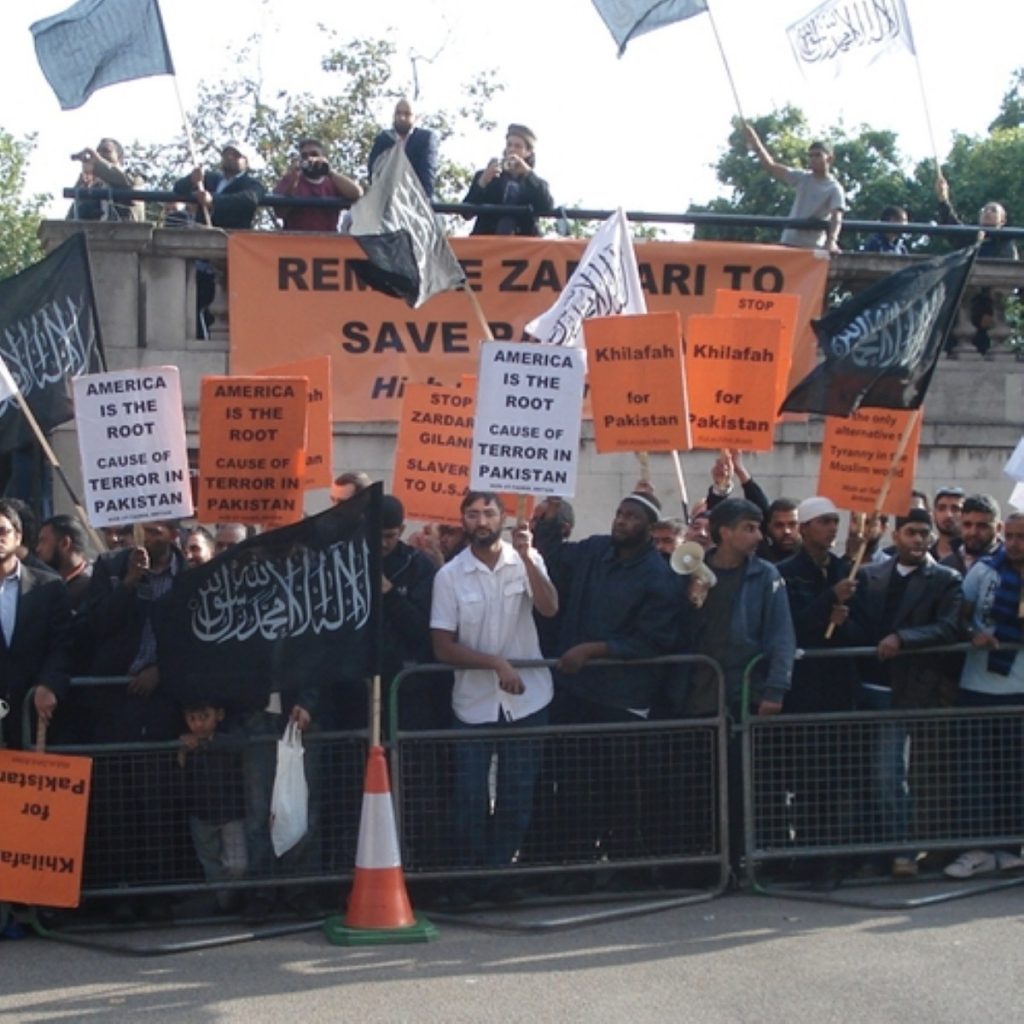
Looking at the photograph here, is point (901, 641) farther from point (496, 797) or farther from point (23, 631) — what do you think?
point (23, 631)

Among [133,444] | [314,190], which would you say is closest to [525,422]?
[133,444]

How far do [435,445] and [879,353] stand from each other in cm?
249

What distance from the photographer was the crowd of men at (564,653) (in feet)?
29.9

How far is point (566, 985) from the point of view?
7.79 m

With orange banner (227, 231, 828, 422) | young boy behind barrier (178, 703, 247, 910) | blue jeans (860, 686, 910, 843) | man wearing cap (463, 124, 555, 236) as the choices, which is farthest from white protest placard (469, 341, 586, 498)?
man wearing cap (463, 124, 555, 236)

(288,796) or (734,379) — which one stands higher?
(734,379)

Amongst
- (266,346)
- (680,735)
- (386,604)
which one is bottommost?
(680,735)

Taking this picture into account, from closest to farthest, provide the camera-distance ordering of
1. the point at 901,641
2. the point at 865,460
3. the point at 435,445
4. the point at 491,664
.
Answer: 1. the point at 491,664
2. the point at 901,641
3. the point at 865,460
4. the point at 435,445

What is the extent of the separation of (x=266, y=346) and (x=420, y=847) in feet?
18.1

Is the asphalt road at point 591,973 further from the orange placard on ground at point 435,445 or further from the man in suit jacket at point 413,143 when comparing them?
the man in suit jacket at point 413,143

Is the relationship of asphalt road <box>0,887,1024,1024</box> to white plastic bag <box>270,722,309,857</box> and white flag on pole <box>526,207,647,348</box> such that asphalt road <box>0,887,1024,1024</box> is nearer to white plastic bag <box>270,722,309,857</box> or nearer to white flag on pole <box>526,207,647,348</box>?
white plastic bag <box>270,722,309,857</box>

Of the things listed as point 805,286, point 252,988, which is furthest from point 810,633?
point 805,286

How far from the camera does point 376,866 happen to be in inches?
339

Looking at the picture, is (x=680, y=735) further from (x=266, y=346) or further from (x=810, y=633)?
(x=266, y=346)
